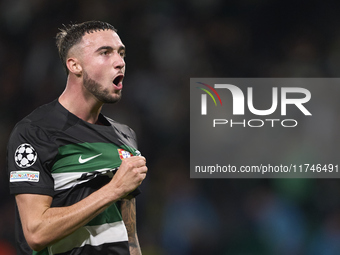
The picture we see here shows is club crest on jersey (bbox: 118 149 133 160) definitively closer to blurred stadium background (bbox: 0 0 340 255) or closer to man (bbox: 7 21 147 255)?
man (bbox: 7 21 147 255)

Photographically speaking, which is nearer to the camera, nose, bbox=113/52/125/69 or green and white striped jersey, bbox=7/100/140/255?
green and white striped jersey, bbox=7/100/140/255

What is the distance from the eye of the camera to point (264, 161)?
3.90 metres

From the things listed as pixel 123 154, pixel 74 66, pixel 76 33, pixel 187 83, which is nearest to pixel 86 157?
pixel 123 154

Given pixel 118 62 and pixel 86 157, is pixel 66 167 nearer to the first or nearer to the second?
pixel 86 157

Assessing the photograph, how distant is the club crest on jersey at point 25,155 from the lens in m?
1.54

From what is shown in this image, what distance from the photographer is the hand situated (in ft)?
4.91

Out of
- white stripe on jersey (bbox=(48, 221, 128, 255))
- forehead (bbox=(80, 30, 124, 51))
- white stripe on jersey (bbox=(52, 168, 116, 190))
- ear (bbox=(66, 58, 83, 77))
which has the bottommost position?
white stripe on jersey (bbox=(48, 221, 128, 255))

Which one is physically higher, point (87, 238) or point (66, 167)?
point (66, 167)

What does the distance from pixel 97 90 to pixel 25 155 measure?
1.33ft

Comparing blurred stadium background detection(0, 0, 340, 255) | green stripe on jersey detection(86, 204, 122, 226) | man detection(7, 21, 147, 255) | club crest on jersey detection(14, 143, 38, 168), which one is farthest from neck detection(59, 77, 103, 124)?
blurred stadium background detection(0, 0, 340, 255)

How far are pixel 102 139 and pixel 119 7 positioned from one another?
7.93ft

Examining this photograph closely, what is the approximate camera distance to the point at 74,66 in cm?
181

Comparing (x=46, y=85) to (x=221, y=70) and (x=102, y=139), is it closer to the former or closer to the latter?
(x=221, y=70)

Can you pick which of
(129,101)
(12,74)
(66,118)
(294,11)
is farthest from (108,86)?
(294,11)
